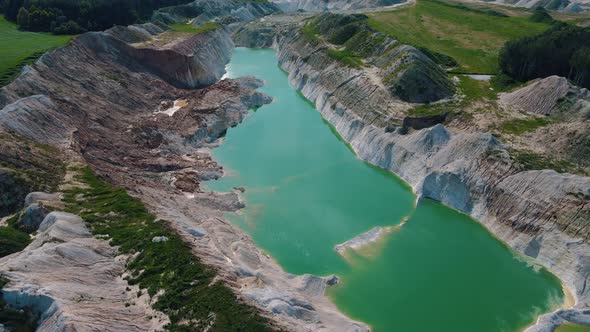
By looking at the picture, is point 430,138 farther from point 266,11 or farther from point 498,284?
point 266,11

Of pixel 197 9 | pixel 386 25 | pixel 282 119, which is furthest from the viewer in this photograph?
pixel 197 9

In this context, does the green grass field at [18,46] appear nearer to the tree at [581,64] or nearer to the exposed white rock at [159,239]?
the exposed white rock at [159,239]

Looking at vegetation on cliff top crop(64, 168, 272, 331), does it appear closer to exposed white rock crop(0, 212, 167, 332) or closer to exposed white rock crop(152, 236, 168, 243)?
exposed white rock crop(152, 236, 168, 243)

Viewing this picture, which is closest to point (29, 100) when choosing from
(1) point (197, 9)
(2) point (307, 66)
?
(2) point (307, 66)

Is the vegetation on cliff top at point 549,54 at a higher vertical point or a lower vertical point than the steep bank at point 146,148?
higher

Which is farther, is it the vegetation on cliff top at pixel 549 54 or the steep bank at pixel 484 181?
the vegetation on cliff top at pixel 549 54

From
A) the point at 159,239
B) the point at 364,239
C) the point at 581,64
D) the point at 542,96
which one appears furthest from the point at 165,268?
the point at 581,64

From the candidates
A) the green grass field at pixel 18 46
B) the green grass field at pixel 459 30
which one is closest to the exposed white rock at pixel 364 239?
the green grass field at pixel 459 30
